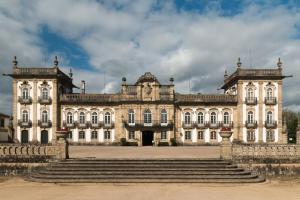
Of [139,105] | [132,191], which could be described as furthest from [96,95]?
[132,191]

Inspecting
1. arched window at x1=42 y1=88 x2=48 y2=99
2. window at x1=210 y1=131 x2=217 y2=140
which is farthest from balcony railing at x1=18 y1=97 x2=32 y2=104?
window at x1=210 y1=131 x2=217 y2=140

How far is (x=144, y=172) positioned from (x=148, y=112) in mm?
28686

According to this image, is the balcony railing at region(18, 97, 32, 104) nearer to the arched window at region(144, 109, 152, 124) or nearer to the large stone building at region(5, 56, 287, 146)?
the large stone building at region(5, 56, 287, 146)

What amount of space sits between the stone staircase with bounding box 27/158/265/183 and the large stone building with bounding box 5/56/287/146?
87.5ft

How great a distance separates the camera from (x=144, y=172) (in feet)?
48.9

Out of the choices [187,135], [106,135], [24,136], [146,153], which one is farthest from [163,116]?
[146,153]

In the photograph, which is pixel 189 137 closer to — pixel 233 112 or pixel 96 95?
pixel 233 112

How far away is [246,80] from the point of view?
43.2 m

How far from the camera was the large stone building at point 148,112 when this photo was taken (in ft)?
141

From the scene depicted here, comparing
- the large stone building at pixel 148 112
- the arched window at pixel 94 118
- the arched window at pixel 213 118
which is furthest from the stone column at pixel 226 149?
the arched window at pixel 94 118

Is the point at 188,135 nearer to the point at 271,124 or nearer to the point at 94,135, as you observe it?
the point at 271,124

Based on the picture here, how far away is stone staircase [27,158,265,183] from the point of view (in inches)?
562

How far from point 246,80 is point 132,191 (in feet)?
112

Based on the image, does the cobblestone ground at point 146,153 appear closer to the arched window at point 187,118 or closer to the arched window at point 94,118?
the arched window at point 187,118
